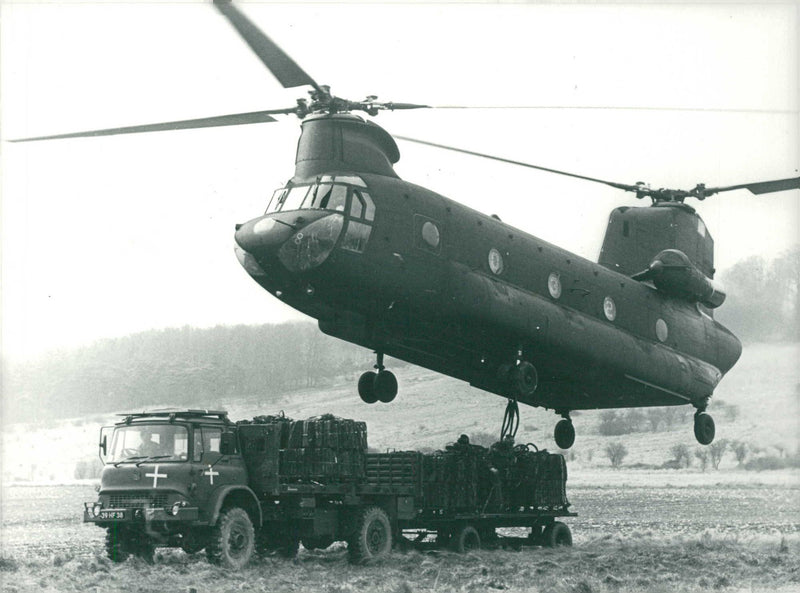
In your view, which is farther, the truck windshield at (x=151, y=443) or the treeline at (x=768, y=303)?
the treeline at (x=768, y=303)

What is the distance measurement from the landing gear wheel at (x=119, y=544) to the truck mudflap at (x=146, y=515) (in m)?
0.32

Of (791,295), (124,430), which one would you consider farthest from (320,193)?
(791,295)

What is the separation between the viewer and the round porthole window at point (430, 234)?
1530 centimetres

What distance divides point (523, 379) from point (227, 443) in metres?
4.91

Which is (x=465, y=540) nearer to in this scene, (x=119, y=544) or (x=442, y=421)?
(x=119, y=544)

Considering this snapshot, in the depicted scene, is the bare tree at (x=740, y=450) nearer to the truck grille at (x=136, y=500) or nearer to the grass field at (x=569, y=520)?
the grass field at (x=569, y=520)

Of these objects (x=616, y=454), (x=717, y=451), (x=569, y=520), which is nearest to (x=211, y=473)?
(x=569, y=520)

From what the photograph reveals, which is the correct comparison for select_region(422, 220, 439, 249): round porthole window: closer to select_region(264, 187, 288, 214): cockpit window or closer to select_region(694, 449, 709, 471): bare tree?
select_region(264, 187, 288, 214): cockpit window

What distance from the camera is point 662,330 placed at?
20.9 meters

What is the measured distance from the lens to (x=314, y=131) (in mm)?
15133

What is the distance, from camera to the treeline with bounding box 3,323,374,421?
59.9m

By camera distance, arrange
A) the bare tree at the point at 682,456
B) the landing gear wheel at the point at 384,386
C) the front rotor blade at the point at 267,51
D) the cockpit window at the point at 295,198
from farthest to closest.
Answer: the bare tree at the point at 682,456 → the landing gear wheel at the point at 384,386 → the cockpit window at the point at 295,198 → the front rotor blade at the point at 267,51

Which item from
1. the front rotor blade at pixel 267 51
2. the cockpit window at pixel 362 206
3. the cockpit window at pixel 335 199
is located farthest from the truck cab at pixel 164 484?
the front rotor blade at pixel 267 51

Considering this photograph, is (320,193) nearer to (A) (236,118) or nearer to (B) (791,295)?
(A) (236,118)
